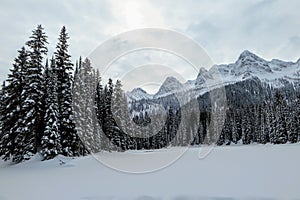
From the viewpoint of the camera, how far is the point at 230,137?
289 feet

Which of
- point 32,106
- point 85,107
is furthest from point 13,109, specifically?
point 85,107

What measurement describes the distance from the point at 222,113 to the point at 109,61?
8049cm

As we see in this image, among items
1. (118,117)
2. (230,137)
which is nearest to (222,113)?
(230,137)

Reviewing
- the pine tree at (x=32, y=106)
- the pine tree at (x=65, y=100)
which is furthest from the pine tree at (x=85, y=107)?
the pine tree at (x=32, y=106)

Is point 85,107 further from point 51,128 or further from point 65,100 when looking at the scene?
point 51,128

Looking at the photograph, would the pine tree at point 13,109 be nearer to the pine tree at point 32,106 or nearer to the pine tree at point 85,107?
the pine tree at point 32,106

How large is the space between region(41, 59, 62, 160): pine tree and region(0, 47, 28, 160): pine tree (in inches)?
96.0

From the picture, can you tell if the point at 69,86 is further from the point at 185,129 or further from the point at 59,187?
the point at 185,129

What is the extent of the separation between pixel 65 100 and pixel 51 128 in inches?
188

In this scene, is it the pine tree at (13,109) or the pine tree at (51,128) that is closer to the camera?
the pine tree at (51,128)

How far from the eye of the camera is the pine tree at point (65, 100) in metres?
26.6

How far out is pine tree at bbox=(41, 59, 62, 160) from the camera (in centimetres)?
2291

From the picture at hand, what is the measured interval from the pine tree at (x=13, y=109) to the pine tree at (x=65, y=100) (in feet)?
11.5

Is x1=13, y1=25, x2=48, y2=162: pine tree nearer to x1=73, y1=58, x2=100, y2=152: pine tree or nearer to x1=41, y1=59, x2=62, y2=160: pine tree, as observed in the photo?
x1=41, y1=59, x2=62, y2=160: pine tree
